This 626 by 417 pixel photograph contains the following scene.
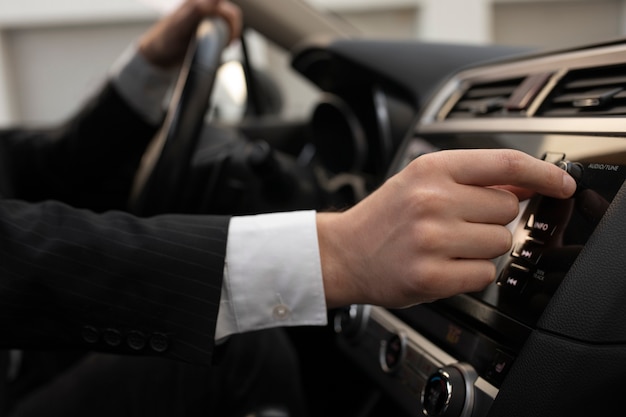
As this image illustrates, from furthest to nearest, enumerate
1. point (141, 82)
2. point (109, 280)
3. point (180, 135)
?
1. point (141, 82)
2. point (180, 135)
3. point (109, 280)

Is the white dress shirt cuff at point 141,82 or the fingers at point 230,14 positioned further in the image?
the white dress shirt cuff at point 141,82

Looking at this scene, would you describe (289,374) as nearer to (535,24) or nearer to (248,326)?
(248,326)

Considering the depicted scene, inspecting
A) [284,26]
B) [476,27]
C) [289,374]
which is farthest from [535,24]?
[289,374]

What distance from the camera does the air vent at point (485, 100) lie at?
58 centimetres

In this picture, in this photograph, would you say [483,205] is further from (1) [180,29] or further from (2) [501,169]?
(1) [180,29]

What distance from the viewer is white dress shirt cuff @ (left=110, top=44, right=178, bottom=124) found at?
3.39 feet

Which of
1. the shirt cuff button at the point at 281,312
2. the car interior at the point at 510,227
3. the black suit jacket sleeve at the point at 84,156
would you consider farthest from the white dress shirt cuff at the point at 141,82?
the shirt cuff button at the point at 281,312

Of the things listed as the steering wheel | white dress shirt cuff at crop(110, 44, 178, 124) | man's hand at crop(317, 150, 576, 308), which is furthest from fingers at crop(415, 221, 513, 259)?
white dress shirt cuff at crop(110, 44, 178, 124)

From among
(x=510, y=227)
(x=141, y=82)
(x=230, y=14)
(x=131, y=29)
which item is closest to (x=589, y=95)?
(x=510, y=227)

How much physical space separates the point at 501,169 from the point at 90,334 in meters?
0.34

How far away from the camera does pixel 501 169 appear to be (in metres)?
0.36

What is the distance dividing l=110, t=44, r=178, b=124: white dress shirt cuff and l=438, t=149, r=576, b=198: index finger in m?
0.78

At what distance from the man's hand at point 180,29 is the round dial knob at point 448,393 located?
0.63 meters

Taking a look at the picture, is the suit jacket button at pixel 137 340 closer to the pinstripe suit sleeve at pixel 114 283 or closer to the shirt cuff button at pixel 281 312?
the pinstripe suit sleeve at pixel 114 283
